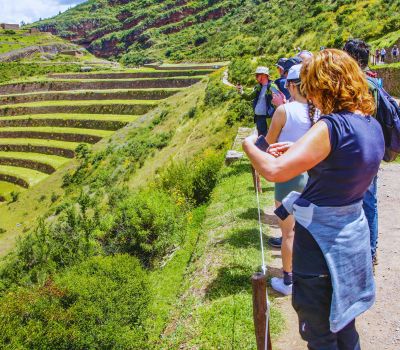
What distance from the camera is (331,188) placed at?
6.82 ft

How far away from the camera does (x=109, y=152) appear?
2688 cm

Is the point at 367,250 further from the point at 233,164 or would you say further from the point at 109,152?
the point at 109,152

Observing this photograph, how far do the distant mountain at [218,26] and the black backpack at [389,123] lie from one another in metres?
18.7

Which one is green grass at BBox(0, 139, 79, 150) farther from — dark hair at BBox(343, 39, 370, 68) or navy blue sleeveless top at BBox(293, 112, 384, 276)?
navy blue sleeveless top at BBox(293, 112, 384, 276)

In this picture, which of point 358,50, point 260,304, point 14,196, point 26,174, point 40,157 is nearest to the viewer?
point 260,304

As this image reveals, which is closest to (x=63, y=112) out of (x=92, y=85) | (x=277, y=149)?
(x=92, y=85)

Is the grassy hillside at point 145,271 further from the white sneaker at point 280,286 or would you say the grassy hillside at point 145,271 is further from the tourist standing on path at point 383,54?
the tourist standing on path at point 383,54

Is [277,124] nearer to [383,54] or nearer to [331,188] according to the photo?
[331,188]

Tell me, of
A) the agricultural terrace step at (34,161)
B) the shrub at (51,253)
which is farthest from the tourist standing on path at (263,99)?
the agricultural terrace step at (34,161)

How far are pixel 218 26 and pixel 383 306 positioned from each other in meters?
80.3

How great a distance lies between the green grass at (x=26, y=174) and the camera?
29686 mm

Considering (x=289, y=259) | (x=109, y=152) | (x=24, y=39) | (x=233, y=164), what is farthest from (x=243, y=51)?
(x=24, y=39)

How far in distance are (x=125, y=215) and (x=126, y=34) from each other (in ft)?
350

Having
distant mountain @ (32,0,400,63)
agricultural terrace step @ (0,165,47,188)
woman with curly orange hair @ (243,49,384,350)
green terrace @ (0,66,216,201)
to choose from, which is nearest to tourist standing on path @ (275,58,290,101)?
woman with curly orange hair @ (243,49,384,350)
